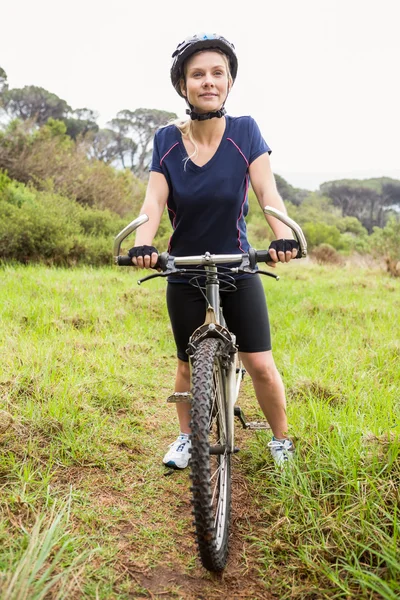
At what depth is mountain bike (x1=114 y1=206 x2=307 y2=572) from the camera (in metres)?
1.82

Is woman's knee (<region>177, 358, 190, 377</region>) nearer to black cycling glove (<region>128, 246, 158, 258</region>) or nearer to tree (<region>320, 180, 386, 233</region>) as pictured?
black cycling glove (<region>128, 246, 158, 258</region>)

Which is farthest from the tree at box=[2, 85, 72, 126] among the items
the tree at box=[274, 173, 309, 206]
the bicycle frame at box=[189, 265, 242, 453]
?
the bicycle frame at box=[189, 265, 242, 453]

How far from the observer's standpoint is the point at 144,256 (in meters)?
2.14

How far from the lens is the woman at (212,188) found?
2.46 m

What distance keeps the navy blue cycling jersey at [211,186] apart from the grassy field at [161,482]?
1189 millimetres

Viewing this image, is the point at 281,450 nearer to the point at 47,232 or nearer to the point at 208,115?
the point at 208,115

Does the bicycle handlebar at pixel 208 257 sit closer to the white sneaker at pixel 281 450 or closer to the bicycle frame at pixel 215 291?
the bicycle frame at pixel 215 291

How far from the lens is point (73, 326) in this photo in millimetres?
5125

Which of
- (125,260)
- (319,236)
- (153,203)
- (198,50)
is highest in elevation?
(198,50)

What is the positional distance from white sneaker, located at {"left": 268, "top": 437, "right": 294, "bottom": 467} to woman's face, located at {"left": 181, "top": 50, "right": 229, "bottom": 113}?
1829 millimetres

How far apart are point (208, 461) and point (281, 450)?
1.00 m

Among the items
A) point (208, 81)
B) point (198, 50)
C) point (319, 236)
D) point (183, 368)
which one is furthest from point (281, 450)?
point (319, 236)

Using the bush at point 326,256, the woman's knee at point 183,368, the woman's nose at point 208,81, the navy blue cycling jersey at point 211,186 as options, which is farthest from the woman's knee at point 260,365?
the bush at point 326,256

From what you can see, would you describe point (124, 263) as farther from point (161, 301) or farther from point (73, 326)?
point (161, 301)
